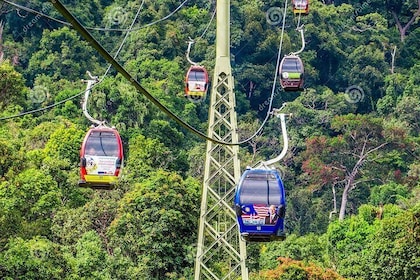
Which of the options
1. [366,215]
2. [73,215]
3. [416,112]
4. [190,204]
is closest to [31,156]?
[73,215]

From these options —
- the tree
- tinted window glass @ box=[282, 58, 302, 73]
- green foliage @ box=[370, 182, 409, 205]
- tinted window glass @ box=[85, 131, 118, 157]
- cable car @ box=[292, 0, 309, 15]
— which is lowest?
green foliage @ box=[370, 182, 409, 205]

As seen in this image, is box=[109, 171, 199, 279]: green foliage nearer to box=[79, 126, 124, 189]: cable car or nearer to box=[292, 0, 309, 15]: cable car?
box=[292, 0, 309, 15]: cable car

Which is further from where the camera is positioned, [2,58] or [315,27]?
[315,27]

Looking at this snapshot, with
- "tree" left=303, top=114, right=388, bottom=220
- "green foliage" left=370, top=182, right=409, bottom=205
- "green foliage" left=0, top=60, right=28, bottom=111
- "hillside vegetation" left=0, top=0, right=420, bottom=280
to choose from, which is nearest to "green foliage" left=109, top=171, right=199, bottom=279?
"hillside vegetation" left=0, top=0, right=420, bottom=280

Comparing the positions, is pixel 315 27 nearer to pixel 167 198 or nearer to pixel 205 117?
pixel 205 117

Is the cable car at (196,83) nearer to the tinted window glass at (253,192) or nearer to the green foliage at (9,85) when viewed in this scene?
the green foliage at (9,85)

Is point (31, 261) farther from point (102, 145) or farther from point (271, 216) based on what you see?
point (271, 216)
